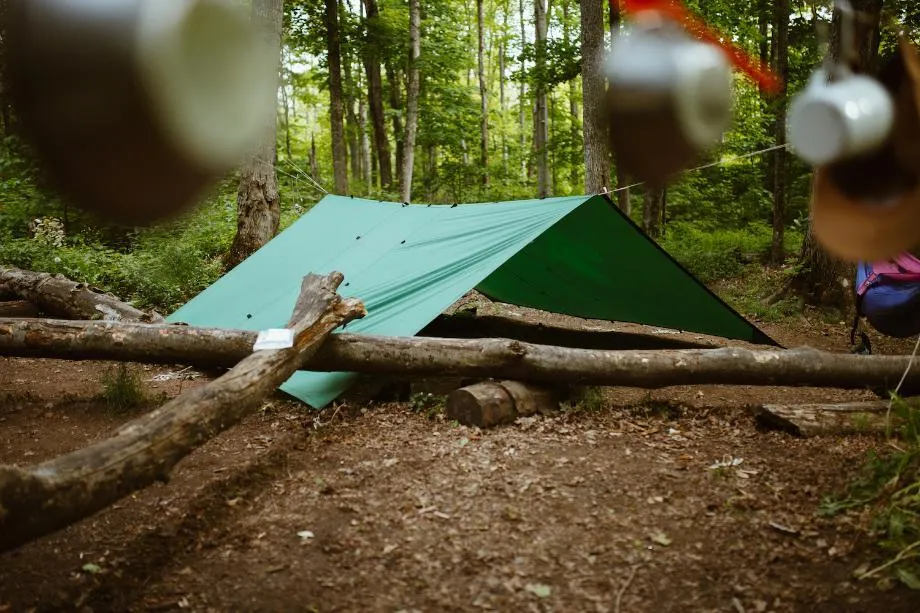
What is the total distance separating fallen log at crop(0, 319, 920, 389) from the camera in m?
3.49

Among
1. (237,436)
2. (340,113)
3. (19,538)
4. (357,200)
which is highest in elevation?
(340,113)

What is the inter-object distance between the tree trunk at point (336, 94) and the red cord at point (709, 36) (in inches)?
336

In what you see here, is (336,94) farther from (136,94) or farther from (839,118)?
(136,94)

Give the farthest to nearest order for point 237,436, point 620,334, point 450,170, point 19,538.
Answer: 1. point 450,170
2. point 620,334
3. point 237,436
4. point 19,538

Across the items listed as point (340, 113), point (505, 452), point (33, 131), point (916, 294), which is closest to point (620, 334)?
point (916, 294)

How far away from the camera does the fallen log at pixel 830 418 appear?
317 cm

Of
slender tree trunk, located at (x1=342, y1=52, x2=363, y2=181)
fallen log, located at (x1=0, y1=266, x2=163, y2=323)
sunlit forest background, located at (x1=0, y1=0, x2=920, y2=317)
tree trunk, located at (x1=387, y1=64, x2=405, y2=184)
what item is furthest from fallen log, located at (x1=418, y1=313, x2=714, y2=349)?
tree trunk, located at (x1=387, y1=64, x2=405, y2=184)

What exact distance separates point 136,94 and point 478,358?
317 centimetres

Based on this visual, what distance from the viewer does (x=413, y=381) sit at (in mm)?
3850

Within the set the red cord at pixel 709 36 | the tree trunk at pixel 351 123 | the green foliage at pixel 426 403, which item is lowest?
the green foliage at pixel 426 403

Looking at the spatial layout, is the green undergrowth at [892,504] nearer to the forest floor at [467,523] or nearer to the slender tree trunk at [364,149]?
the forest floor at [467,523]

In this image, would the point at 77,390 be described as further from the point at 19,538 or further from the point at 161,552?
the point at 19,538

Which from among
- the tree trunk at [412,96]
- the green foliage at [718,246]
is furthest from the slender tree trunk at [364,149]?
the green foliage at [718,246]

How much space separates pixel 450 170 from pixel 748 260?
609 cm
